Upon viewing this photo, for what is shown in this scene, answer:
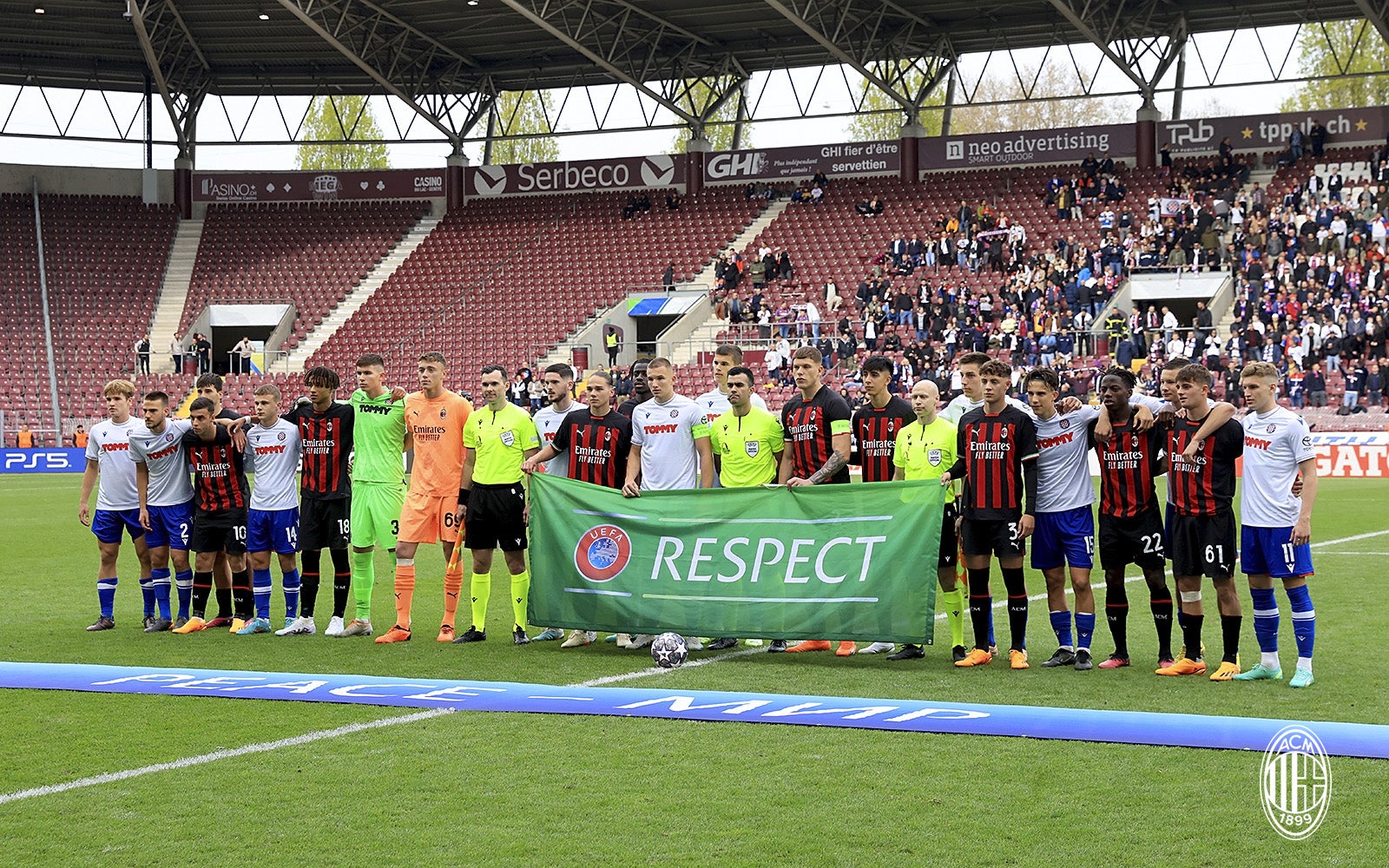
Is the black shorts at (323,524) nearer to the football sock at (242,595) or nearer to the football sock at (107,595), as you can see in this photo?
the football sock at (242,595)

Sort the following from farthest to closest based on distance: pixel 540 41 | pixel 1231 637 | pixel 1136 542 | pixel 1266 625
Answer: pixel 540 41
pixel 1136 542
pixel 1231 637
pixel 1266 625

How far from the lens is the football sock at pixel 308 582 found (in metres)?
10.7

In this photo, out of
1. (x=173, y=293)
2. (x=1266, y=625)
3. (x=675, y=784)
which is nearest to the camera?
(x=675, y=784)

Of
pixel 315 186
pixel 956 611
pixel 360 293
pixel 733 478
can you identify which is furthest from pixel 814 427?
pixel 315 186

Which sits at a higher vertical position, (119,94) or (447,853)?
(119,94)

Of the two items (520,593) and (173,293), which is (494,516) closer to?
(520,593)

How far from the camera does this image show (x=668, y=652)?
30.3 ft

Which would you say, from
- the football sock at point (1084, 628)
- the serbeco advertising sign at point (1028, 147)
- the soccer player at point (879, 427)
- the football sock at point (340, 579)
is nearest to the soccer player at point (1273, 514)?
the football sock at point (1084, 628)

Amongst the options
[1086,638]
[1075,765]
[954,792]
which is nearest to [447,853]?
[954,792]

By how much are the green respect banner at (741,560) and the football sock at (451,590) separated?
726mm

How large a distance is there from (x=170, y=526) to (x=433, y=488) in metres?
2.06

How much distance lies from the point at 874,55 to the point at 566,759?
34.0 meters

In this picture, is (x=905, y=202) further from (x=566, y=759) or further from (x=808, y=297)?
(x=566, y=759)

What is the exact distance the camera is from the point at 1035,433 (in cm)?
910
